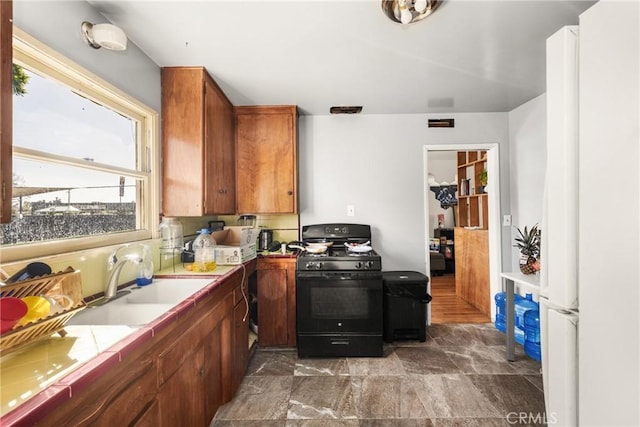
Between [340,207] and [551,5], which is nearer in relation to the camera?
[551,5]

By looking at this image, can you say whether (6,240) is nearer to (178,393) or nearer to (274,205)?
(178,393)

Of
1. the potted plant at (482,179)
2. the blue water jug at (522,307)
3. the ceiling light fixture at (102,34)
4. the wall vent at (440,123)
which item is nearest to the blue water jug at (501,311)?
the blue water jug at (522,307)

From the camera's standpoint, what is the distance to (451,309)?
3.57 metres

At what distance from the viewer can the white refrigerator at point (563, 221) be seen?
3.08ft

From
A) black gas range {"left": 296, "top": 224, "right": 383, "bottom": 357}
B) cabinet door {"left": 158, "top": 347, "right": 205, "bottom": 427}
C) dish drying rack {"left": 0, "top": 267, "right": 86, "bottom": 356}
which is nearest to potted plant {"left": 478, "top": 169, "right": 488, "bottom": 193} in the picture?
black gas range {"left": 296, "top": 224, "right": 383, "bottom": 357}

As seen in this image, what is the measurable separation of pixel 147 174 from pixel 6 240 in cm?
94

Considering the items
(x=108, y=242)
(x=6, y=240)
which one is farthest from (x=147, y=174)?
(x=6, y=240)

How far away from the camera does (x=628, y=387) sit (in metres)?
0.78

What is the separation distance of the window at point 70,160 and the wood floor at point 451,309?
311 cm

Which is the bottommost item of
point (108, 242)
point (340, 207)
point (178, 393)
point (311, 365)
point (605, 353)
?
point (311, 365)

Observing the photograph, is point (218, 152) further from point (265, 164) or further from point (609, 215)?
point (609, 215)

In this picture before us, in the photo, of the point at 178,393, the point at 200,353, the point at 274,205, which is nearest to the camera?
the point at 178,393

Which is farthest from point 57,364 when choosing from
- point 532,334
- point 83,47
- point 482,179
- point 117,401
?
point 482,179

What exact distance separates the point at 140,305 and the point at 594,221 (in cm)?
186
